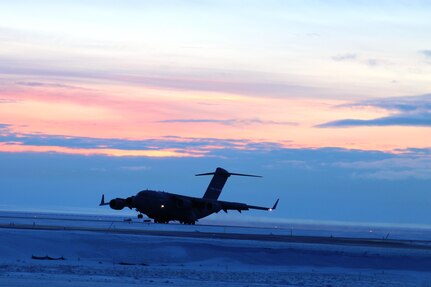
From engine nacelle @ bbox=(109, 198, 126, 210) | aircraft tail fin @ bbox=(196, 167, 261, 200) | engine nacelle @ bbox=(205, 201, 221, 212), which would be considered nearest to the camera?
engine nacelle @ bbox=(109, 198, 126, 210)

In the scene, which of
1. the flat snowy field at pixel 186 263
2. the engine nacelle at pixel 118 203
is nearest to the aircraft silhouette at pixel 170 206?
the engine nacelle at pixel 118 203

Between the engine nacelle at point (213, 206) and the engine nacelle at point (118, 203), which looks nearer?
the engine nacelle at point (118, 203)

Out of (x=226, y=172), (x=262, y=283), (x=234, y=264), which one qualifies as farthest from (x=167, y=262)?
(x=226, y=172)

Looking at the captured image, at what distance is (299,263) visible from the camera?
41.6m

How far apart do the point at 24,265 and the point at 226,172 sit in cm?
7016

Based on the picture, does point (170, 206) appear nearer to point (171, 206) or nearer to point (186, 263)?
point (171, 206)

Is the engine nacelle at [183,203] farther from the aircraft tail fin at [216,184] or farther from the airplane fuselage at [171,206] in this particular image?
the aircraft tail fin at [216,184]

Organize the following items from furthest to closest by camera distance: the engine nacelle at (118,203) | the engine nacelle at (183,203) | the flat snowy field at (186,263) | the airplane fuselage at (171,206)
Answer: the engine nacelle at (183,203)
the engine nacelle at (118,203)
the airplane fuselage at (171,206)
the flat snowy field at (186,263)

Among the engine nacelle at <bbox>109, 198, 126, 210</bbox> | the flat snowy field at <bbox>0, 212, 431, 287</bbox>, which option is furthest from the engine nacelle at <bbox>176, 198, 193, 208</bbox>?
the flat snowy field at <bbox>0, 212, 431, 287</bbox>

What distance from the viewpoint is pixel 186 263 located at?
4000 cm

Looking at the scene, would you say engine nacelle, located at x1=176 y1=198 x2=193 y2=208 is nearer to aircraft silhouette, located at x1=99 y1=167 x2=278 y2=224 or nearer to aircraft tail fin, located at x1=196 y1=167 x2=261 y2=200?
aircraft silhouette, located at x1=99 y1=167 x2=278 y2=224

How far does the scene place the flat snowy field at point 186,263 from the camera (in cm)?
3067

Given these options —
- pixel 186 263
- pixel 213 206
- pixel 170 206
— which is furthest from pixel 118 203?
pixel 186 263

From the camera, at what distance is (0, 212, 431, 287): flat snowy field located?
30672 mm
